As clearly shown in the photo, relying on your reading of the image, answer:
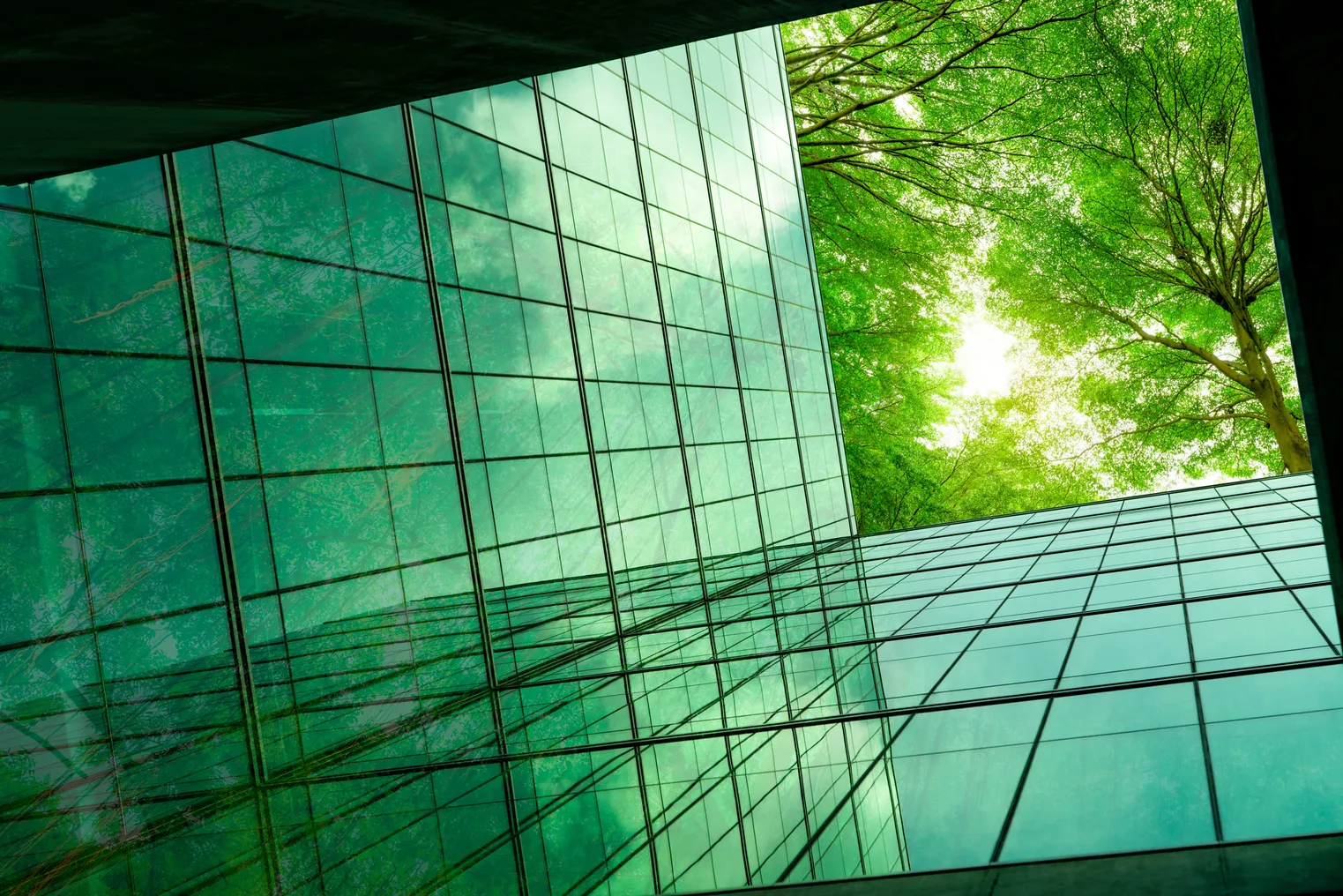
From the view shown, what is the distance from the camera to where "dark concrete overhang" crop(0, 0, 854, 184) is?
4215 mm

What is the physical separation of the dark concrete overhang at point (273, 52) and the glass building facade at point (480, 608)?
3717mm

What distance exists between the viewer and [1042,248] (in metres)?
32.4

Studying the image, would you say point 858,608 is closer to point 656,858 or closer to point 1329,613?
point 1329,613

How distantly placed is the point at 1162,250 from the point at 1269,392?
17.1 feet

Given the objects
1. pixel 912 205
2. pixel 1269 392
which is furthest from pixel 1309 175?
pixel 912 205

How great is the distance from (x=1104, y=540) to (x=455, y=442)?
36.2 feet

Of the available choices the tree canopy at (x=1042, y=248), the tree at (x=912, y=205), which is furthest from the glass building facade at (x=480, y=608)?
the tree at (x=912, y=205)

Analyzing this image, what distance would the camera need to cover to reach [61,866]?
6840 mm

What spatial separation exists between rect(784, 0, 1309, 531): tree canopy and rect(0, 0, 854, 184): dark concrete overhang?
2715 cm

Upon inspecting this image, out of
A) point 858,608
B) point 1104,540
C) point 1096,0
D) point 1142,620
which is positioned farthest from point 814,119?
point 1142,620

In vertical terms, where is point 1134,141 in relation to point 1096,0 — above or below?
below

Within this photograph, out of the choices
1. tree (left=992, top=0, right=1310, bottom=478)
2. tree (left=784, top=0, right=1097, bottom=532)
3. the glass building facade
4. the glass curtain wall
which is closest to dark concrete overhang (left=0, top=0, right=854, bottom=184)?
the glass curtain wall

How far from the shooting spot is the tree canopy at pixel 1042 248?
29250mm

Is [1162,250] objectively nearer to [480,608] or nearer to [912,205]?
[912,205]
